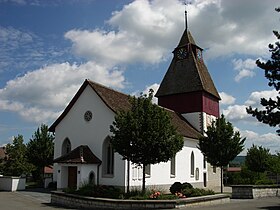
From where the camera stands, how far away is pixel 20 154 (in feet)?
123

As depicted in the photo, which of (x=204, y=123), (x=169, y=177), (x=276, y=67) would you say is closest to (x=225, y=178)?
(x=204, y=123)

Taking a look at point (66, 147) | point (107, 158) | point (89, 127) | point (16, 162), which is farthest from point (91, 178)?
point (16, 162)

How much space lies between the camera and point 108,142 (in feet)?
95.7

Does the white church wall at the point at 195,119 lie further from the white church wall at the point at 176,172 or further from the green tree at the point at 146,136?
the green tree at the point at 146,136

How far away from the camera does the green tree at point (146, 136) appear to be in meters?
21.1

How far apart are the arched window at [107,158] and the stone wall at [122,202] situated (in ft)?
26.0

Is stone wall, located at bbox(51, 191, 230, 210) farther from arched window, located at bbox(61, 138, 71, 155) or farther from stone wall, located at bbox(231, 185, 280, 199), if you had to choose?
arched window, located at bbox(61, 138, 71, 155)

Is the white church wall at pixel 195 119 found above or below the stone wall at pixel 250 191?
above

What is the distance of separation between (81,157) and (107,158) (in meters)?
2.47

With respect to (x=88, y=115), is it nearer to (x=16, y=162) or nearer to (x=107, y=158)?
(x=107, y=158)

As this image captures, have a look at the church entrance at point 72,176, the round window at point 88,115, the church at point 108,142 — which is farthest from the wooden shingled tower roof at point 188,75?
the church entrance at point 72,176

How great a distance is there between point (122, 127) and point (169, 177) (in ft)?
43.4

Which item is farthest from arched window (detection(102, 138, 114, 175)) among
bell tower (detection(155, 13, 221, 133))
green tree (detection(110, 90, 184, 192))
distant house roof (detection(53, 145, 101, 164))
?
bell tower (detection(155, 13, 221, 133))

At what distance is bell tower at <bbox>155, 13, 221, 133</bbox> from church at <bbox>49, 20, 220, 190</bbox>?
0.12 m
